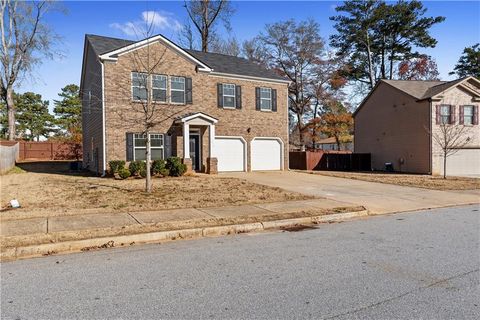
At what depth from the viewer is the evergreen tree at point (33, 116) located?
5088cm

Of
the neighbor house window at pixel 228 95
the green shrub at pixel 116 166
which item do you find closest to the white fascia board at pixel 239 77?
the neighbor house window at pixel 228 95

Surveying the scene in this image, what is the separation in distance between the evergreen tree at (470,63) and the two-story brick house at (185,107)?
32.7 m

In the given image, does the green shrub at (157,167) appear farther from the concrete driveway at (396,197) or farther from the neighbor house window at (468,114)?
the neighbor house window at (468,114)

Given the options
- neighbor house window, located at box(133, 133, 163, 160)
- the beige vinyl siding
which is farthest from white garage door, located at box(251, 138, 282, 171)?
the beige vinyl siding

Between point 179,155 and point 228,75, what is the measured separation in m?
5.94

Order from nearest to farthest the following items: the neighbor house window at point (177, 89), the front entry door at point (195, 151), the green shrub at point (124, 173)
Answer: the green shrub at point (124, 173) → the neighbor house window at point (177, 89) → the front entry door at point (195, 151)

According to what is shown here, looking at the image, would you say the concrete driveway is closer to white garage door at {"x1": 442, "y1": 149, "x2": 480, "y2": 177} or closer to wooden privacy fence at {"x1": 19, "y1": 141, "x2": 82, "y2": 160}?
white garage door at {"x1": 442, "y1": 149, "x2": 480, "y2": 177}

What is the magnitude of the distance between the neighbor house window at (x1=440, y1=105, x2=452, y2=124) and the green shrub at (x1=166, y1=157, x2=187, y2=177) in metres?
18.1

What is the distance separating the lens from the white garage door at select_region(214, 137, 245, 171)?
21781mm

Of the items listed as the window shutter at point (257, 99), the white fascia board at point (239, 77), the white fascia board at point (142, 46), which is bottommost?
the window shutter at point (257, 99)

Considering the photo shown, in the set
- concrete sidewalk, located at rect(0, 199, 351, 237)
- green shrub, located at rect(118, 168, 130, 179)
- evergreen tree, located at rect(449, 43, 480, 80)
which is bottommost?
concrete sidewalk, located at rect(0, 199, 351, 237)

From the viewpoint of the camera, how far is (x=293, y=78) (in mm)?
37875

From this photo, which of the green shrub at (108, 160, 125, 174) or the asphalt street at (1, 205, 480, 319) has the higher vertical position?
the green shrub at (108, 160, 125, 174)

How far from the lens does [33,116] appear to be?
2029 inches
